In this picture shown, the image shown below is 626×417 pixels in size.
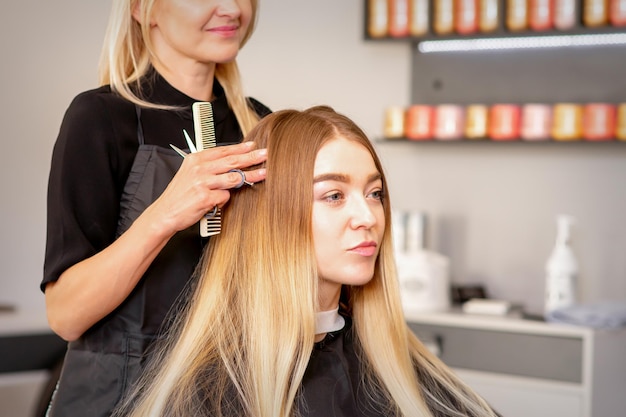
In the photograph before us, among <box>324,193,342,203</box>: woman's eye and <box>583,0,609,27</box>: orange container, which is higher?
<box>583,0,609,27</box>: orange container

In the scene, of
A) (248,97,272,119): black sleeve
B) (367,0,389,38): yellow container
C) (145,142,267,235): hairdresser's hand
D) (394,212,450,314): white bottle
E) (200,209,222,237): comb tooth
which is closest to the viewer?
(145,142,267,235): hairdresser's hand

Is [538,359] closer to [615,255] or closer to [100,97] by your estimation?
[615,255]

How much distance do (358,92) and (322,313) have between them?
2.16 meters

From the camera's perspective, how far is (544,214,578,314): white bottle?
3105mm

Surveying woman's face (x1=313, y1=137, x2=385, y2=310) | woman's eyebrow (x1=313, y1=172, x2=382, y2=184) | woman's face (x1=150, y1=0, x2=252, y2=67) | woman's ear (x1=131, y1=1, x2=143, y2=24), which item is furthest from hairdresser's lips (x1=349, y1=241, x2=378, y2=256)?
woman's ear (x1=131, y1=1, x2=143, y2=24)

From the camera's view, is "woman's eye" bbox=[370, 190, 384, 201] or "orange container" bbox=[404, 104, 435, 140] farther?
"orange container" bbox=[404, 104, 435, 140]

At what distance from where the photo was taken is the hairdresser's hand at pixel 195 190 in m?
1.36

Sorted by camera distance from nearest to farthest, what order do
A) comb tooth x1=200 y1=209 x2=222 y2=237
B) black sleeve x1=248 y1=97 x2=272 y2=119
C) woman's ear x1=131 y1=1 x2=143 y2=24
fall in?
comb tooth x1=200 y1=209 x2=222 y2=237 < woman's ear x1=131 y1=1 x2=143 y2=24 < black sleeve x1=248 y1=97 x2=272 y2=119

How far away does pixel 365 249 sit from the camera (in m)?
1.51

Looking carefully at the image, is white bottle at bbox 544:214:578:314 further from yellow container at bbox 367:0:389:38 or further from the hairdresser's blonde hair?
the hairdresser's blonde hair

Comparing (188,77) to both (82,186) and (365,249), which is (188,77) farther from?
(365,249)

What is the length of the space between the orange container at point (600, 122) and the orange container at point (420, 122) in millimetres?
583

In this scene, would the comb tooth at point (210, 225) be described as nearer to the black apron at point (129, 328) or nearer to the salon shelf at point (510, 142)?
the black apron at point (129, 328)

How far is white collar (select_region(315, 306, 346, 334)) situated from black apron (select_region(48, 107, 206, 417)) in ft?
0.83
